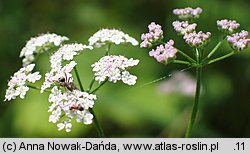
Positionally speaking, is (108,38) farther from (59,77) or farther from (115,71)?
(59,77)

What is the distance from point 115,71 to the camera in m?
3.75

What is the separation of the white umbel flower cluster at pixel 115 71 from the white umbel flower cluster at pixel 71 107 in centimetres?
27

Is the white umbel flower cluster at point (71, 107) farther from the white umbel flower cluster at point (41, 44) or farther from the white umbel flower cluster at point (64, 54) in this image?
the white umbel flower cluster at point (41, 44)

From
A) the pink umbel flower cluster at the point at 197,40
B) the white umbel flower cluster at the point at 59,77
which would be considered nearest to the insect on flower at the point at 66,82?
the white umbel flower cluster at the point at 59,77

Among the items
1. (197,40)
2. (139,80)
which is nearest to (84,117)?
(197,40)

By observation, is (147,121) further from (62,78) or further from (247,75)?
(62,78)

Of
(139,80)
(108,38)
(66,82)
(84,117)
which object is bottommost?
(84,117)

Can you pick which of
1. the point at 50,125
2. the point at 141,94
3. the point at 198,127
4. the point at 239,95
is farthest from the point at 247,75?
the point at 50,125

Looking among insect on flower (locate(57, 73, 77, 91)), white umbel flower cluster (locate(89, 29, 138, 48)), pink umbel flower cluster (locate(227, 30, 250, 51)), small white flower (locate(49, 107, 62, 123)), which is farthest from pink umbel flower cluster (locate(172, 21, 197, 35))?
small white flower (locate(49, 107, 62, 123))

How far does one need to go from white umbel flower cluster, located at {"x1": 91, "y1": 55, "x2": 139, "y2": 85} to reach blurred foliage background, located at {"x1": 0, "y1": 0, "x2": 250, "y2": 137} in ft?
9.19

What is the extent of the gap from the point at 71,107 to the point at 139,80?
12.0 ft

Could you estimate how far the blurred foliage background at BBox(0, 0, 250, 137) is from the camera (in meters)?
6.73

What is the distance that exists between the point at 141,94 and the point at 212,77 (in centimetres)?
112

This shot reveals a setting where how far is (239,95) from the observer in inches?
278
